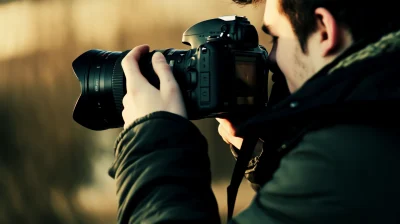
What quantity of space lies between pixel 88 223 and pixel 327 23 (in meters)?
1.54

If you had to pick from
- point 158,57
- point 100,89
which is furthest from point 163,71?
point 100,89

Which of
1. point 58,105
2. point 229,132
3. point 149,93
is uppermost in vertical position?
point 149,93

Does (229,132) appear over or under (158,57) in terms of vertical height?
under

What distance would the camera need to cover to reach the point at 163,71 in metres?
0.74

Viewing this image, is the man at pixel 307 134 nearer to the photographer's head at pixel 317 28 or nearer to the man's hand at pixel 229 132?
the photographer's head at pixel 317 28

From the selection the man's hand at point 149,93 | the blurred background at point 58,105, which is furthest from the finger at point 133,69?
the blurred background at point 58,105

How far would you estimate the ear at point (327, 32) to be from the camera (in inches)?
23.0

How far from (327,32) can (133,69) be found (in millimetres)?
271

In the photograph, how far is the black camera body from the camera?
756 mm

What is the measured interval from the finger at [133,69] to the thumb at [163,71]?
21 mm

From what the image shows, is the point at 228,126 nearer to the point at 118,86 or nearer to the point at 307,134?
the point at 118,86

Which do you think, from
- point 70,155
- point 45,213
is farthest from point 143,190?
point 45,213

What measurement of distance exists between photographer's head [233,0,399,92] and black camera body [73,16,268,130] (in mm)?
90

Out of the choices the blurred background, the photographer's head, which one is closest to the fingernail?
the photographer's head
